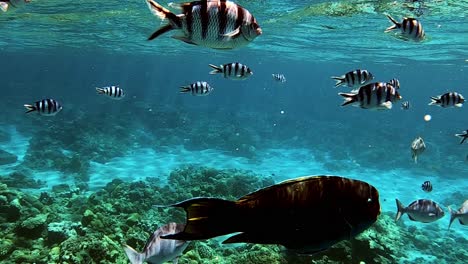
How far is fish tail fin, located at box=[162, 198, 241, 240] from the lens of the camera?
4.58 ft

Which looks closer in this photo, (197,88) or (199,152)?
(197,88)

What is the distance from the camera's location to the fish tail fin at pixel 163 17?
2678 millimetres

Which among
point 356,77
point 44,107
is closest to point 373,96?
point 356,77

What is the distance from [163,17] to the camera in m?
2.76

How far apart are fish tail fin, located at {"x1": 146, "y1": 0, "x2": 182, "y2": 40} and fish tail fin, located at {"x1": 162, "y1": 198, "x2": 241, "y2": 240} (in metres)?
1.69

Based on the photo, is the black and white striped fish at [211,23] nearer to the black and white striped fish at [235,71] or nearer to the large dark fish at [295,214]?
the large dark fish at [295,214]

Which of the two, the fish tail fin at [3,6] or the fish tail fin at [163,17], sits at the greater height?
the fish tail fin at [163,17]

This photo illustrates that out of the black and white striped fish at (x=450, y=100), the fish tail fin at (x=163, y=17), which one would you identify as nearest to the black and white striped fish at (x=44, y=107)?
the fish tail fin at (x=163, y=17)

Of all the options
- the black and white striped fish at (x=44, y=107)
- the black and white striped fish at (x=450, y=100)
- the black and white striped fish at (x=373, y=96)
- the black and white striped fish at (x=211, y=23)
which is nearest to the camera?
the black and white striped fish at (x=211, y=23)

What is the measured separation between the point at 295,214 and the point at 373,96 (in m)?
5.04

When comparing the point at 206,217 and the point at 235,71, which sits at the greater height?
the point at 206,217

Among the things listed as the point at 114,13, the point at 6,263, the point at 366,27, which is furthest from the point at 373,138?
the point at 6,263

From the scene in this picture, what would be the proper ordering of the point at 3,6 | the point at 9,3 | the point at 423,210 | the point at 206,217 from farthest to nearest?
the point at 423,210 < the point at 9,3 < the point at 3,6 < the point at 206,217

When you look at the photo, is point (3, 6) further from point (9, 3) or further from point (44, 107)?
point (44, 107)
